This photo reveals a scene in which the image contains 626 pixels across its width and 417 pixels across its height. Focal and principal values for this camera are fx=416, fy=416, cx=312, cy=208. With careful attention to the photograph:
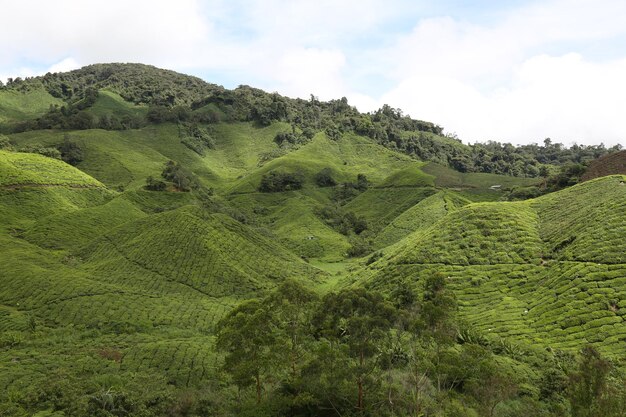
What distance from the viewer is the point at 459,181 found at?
4966 inches

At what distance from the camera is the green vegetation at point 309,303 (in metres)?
25.8

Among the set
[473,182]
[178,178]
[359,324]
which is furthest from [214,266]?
[473,182]

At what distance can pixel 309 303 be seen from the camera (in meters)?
28.5

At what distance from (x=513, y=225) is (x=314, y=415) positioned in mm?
38530

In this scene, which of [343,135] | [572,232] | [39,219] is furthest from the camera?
[343,135]

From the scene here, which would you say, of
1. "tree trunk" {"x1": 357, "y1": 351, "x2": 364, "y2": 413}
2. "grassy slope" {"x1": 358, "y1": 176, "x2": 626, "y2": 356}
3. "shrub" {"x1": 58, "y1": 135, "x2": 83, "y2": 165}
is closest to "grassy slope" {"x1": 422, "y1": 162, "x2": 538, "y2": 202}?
"grassy slope" {"x1": 358, "y1": 176, "x2": 626, "y2": 356}

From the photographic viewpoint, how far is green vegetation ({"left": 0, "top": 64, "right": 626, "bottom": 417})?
84.5ft

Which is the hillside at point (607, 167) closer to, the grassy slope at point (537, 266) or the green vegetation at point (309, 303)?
the green vegetation at point (309, 303)

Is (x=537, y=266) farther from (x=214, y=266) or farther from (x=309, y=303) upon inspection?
(x=214, y=266)

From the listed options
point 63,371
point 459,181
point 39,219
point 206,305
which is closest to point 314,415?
point 63,371

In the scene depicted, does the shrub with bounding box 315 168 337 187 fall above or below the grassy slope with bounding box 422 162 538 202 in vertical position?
above

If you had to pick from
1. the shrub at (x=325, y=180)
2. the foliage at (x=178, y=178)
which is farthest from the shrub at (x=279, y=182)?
the foliage at (x=178, y=178)

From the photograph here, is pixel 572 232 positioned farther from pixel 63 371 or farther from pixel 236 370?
pixel 63 371

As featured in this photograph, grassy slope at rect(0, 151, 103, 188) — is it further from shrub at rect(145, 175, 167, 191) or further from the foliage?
the foliage
